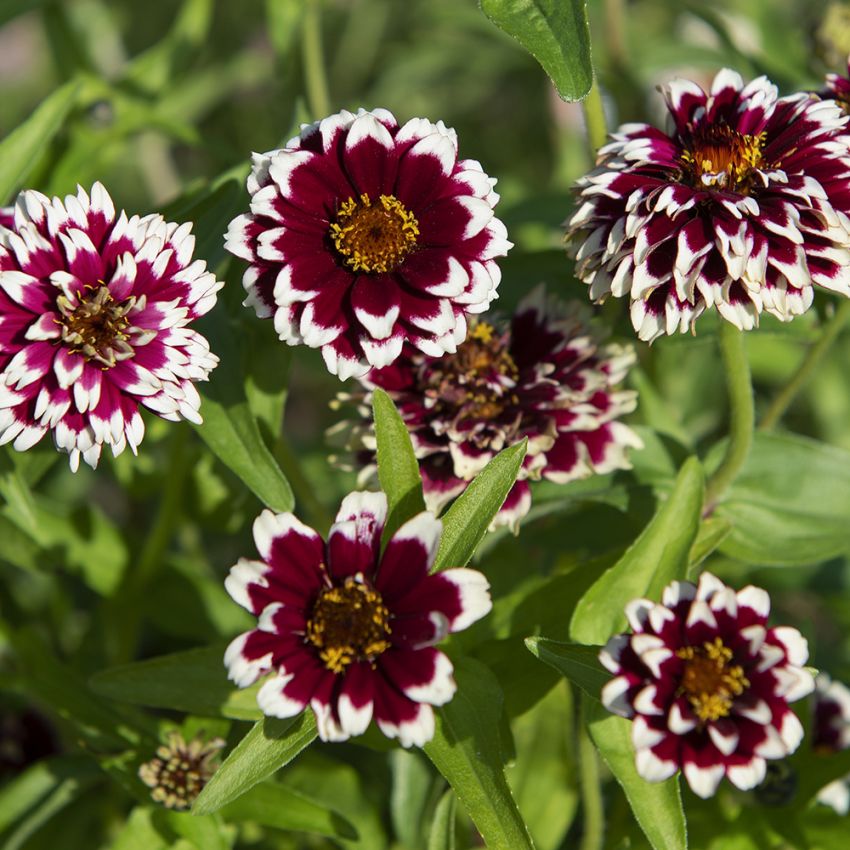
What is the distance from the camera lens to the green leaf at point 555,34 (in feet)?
3.88

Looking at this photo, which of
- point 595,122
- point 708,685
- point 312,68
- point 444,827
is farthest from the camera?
point 312,68

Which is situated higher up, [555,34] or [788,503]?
[555,34]

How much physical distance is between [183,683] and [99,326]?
467 millimetres

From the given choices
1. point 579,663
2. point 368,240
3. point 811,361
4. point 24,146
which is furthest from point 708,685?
point 24,146

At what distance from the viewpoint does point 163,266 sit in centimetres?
118

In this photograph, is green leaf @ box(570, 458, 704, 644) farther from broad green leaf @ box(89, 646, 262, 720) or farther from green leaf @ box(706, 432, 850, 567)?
broad green leaf @ box(89, 646, 262, 720)

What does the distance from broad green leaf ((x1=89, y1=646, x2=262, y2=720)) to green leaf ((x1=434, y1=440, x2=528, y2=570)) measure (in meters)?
0.34

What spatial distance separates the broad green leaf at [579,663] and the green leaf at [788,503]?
1.53 ft

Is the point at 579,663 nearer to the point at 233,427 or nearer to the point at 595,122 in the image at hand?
the point at 233,427

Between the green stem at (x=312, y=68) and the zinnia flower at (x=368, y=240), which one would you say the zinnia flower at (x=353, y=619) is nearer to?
the zinnia flower at (x=368, y=240)

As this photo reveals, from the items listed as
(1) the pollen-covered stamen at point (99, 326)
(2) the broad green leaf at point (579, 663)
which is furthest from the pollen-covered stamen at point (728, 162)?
(1) the pollen-covered stamen at point (99, 326)

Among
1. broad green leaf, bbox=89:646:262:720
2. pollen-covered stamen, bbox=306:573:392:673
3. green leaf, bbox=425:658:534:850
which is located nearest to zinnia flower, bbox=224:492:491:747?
pollen-covered stamen, bbox=306:573:392:673

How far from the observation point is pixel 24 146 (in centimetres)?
152

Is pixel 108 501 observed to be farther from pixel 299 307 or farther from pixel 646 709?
pixel 646 709
